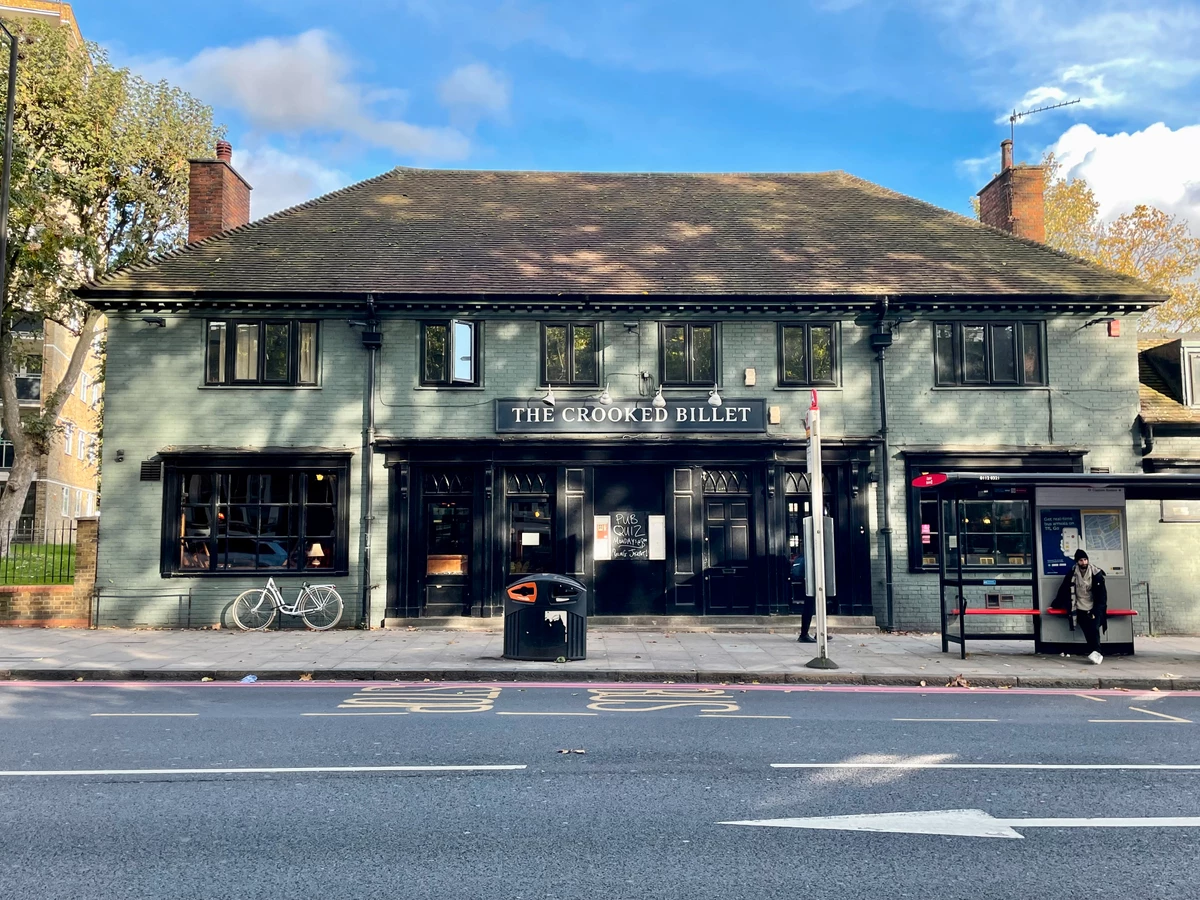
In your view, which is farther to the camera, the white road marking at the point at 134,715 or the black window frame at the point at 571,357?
the black window frame at the point at 571,357

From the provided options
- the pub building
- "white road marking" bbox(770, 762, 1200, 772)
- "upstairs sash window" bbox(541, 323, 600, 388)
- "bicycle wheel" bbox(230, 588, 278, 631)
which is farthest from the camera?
"upstairs sash window" bbox(541, 323, 600, 388)

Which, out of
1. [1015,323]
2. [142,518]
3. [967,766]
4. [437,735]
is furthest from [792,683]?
[142,518]

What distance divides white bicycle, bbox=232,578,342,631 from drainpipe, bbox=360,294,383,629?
55 cm

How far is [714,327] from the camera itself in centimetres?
1780

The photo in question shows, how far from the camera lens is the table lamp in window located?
56.8 feet

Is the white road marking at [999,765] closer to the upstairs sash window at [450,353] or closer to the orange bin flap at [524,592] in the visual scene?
the orange bin flap at [524,592]

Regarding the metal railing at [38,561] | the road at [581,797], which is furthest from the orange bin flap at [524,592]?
the metal railing at [38,561]

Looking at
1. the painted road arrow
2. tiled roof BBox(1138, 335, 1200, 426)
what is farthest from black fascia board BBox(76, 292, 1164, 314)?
the painted road arrow

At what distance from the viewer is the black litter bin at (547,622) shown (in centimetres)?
1302

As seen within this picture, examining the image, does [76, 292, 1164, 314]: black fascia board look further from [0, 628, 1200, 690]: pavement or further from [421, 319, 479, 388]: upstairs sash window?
[0, 628, 1200, 690]: pavement

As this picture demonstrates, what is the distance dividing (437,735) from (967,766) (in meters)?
4.54

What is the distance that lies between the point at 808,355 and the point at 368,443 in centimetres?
872

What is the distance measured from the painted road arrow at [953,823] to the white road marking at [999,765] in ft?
4.28

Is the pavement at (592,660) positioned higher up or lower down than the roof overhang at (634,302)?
lower down
